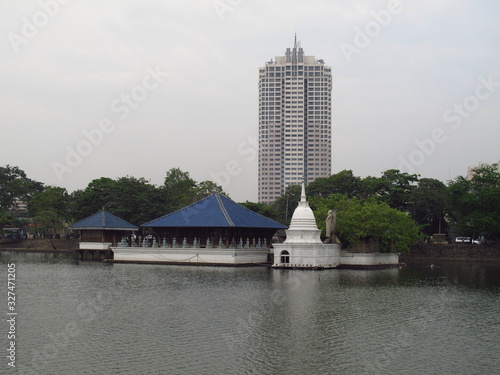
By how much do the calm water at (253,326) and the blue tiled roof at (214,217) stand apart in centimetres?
1348


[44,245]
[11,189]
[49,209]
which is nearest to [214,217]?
[49,209]

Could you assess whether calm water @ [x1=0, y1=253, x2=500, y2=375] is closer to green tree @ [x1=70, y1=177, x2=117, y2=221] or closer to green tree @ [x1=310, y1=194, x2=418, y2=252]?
green tree @ [x1=310, y1=194, x2=418, y2=252]

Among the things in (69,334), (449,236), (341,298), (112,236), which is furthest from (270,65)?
(69,334)

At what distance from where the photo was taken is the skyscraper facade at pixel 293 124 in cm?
12581

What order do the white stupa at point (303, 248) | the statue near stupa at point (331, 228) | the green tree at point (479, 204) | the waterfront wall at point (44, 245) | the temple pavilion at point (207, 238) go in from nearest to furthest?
the white stupa at point (303, 248), the statue near stupa at point (331, 228), the temple pavilion at point (207, 238), the green tree at point (479, 204), the waterfront wall at point (44, 245)

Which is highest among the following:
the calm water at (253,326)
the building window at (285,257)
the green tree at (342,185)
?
the green tree at (342,185)

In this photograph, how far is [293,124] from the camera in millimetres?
126438

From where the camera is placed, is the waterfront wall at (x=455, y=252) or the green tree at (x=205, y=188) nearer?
the waterfront wall at (x=455, y=252)

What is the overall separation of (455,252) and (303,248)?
25.6 metres

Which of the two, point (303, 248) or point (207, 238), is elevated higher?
point (207, 238)

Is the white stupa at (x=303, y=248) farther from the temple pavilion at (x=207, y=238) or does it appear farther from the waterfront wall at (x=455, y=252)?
the waterfront wall at (x=455, y=252)

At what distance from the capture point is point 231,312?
23469 millimetres

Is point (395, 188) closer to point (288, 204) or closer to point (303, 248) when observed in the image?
point (288, 204)

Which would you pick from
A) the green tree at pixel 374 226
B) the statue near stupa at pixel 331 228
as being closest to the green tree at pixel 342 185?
the green tree at pixel 374 226
